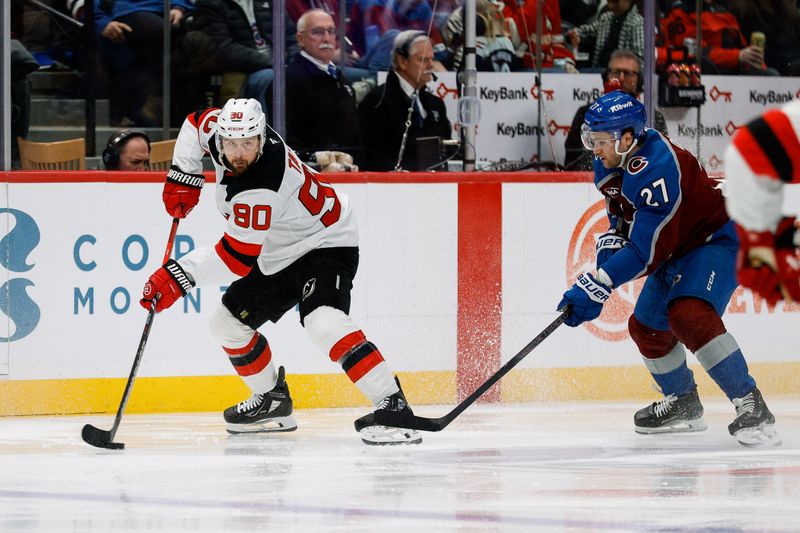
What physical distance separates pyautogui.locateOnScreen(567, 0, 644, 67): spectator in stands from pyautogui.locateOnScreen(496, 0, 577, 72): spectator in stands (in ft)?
0.23

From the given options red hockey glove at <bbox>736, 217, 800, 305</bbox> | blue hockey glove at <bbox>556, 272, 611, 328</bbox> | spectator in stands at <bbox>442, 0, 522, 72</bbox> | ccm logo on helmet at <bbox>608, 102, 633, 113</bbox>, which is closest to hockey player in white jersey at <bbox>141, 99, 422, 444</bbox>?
blue hockey glove at <bbox>556, 272, 611, 328</bbox>

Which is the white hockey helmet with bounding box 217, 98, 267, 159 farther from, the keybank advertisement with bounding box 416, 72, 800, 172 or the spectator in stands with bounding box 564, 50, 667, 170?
the spectator in stands with bounding box 564, 50, 667, 170

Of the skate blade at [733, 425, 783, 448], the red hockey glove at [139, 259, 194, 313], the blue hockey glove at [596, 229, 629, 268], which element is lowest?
the skate blade at [733, 425, 783, 448]

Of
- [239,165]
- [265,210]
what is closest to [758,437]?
[265,210]

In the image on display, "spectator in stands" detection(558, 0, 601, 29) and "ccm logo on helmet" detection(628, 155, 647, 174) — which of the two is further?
"spectator in stands" detection(558, 0, 601, 29)

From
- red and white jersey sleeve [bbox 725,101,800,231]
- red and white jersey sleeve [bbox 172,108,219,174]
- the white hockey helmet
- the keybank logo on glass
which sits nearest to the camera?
red and white jersey sleeve [bbox 725,101,800,231]

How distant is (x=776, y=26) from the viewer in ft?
21.9

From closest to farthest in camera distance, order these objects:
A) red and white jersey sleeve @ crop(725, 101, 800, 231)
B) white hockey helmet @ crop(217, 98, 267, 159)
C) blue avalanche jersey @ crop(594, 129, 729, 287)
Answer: red and white jersey sleeve @ crop(725, 101, 800, 231), white hockey helmet @ crop(217, 98, 267, 159), blue avalanche jersey @ crop(594, 129, 729, 287)

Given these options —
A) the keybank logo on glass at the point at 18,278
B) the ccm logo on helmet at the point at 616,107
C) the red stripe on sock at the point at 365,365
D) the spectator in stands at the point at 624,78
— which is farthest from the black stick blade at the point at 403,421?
the spectator in stands at the point at 624,78

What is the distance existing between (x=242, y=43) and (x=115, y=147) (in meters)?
0.65

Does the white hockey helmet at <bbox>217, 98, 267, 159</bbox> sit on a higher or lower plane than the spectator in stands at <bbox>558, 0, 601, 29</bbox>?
lower

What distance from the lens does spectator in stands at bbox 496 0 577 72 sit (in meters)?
6.19

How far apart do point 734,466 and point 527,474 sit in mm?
637

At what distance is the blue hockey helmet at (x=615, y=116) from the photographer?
4.59 m
